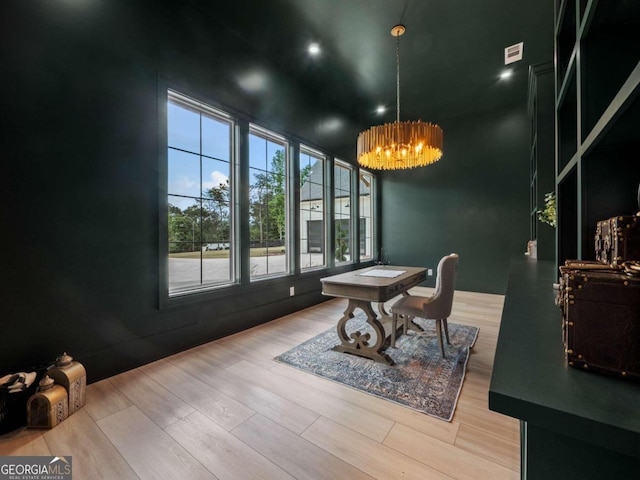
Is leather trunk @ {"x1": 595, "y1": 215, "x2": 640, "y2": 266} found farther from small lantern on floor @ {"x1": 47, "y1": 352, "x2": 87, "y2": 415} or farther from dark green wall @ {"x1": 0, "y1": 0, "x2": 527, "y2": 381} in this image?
dark green wall @ {"x1": 0, "y1": 0, "x2": 527, "y2": 381}

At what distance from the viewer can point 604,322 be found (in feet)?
1.88

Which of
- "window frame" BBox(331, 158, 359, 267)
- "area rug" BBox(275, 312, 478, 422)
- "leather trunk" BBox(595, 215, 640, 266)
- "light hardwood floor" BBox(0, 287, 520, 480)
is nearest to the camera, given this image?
"leather trunk" BBox(595, 215, 640, 266)

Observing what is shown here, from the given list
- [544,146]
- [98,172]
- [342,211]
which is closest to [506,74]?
[544,146]

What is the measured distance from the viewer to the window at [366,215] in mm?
5713

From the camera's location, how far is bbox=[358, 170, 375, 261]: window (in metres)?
5.71

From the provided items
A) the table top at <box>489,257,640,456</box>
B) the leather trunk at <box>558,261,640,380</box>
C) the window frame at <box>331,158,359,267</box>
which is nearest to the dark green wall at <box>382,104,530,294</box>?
the window frame at <box>331,158,359,267</box>

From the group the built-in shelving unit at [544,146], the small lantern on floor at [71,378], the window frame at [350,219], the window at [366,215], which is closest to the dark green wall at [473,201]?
the window at [366,215]

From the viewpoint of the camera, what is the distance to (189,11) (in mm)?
2646

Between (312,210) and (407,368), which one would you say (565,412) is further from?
(312,210)

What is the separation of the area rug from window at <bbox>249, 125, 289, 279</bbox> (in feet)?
3.90

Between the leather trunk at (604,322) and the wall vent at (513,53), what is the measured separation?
3.88 m

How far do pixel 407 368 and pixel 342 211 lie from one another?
329 cm

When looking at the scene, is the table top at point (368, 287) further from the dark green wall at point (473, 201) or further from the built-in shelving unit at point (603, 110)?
the dark green wall at point (473, 201)

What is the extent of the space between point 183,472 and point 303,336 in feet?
5.84
